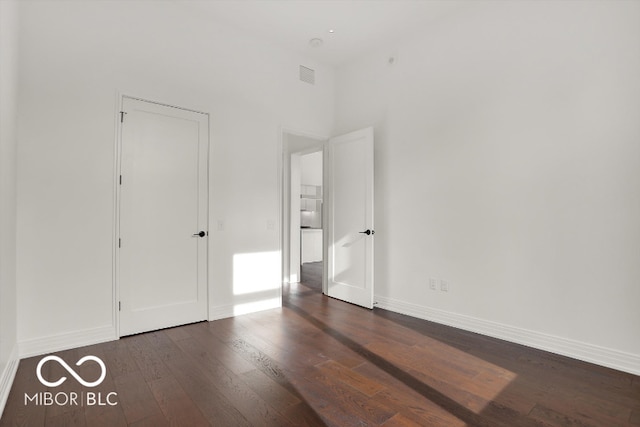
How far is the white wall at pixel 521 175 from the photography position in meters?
2.61

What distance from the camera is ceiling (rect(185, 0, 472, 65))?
3477 mm

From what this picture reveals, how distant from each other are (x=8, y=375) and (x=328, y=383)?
7.02 feet

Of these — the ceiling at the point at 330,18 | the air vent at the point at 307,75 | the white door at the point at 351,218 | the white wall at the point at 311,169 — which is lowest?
the white door at the point at 351,218

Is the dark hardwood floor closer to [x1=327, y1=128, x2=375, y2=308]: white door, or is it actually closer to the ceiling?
[x1=327, y1=128, x2=375, y2=308]: white door

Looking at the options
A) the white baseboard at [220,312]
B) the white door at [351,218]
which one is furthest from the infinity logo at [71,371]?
the white door at [351,218]

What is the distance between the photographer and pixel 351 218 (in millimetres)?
4477

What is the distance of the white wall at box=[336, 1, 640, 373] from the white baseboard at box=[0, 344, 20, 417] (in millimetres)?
3553

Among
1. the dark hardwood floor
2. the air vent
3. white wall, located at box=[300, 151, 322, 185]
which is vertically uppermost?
the air vent

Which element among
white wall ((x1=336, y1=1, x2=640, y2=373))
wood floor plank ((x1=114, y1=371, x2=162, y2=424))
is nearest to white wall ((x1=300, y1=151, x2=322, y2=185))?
white wall ((x1=336, y1=1, x2=640, y2=373))

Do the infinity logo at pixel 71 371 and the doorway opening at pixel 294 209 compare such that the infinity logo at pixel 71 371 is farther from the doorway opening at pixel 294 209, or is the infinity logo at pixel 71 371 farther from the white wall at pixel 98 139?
the doorway opening at pixel 294 209

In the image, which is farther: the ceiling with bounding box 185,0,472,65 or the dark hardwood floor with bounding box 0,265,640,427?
the ceiling with bounding box 185,0,472,65

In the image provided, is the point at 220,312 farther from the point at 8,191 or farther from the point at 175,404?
the point at 8,191

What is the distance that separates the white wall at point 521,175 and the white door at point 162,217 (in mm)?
2260

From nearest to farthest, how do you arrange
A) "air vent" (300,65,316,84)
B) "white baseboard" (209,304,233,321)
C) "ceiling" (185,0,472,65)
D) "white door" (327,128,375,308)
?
"ceiling" (185,0,472,65)
"white baseboard" (209,304,233,321)
"white door" (327,128,375,308)
"air vent" (300,65,316,84)
